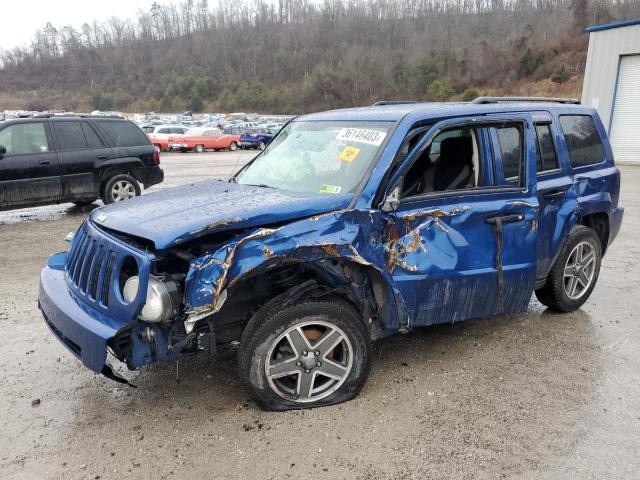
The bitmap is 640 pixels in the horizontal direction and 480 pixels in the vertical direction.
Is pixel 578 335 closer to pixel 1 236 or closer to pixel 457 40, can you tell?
pixel 1 236

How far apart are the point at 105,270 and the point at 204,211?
659mm

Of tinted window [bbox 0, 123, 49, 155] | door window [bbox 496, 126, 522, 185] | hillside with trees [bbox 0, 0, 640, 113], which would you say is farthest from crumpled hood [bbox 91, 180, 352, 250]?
hillside with trees [bbox 0, 0, 640, 113]

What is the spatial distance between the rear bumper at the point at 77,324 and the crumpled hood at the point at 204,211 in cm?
49

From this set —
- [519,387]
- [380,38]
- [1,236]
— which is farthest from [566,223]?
[380,38]

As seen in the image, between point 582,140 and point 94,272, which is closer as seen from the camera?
point 94,272

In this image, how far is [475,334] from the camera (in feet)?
15.1

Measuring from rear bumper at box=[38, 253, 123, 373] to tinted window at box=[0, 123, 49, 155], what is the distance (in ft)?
21.6

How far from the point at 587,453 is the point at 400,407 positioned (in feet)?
3.53

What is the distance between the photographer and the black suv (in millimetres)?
9008

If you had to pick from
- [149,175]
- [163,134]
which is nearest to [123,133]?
[149,175]

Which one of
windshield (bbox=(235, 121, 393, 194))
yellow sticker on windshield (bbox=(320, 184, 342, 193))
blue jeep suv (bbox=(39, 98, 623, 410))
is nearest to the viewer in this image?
blue jeep suv (bbox=(39, 98, 623, 410))

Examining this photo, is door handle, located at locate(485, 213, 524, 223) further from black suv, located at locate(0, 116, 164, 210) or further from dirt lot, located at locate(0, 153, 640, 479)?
black suv, located at locate(0, 116, 164, 210)

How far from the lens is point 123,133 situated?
10406 millimetres

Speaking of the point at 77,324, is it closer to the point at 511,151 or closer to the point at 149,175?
the point at 511,151
